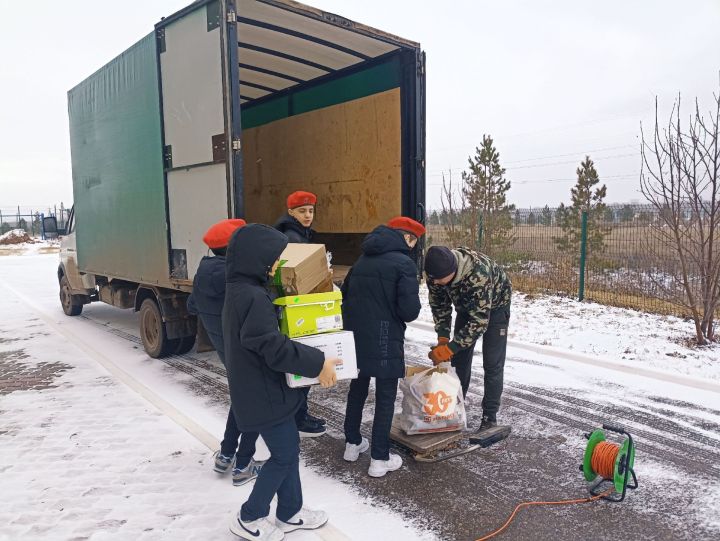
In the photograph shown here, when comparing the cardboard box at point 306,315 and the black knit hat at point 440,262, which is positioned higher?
the black knit hat at point 440,262

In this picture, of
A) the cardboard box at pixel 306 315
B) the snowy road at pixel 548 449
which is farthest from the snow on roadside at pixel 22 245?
the cardboard box at pixel 306 315

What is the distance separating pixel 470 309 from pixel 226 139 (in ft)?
8.61

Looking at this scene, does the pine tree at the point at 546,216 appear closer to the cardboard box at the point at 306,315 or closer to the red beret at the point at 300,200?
the red beret at the point at 300,200

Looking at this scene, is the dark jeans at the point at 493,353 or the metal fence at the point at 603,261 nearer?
the dark jeans at the point at 493,353

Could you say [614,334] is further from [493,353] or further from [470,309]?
[470,309]

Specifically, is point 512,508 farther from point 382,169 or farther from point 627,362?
point 382,169

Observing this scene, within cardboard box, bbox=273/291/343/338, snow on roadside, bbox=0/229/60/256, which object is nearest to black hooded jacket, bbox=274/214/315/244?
cardboard box, bbox=273/291/343/338

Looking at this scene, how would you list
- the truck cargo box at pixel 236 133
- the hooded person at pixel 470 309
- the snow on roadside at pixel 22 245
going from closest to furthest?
the hooded person at pixel 470 309, the truck cargo box at pixel 236 133, the snow on roadside at pixel 22 245

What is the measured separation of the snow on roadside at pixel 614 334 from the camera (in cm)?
629

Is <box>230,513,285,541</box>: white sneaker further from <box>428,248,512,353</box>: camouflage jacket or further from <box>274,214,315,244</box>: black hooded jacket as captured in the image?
<box>274,214,315,244</box>: black hooded jacket

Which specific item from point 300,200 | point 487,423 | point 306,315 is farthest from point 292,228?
point 487,423

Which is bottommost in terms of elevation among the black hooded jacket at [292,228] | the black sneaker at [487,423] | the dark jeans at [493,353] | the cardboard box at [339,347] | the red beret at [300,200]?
the black sneaker at [487,423]

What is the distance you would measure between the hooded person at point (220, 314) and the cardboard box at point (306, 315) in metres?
0.68

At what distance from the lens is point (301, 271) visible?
10.5 feet
